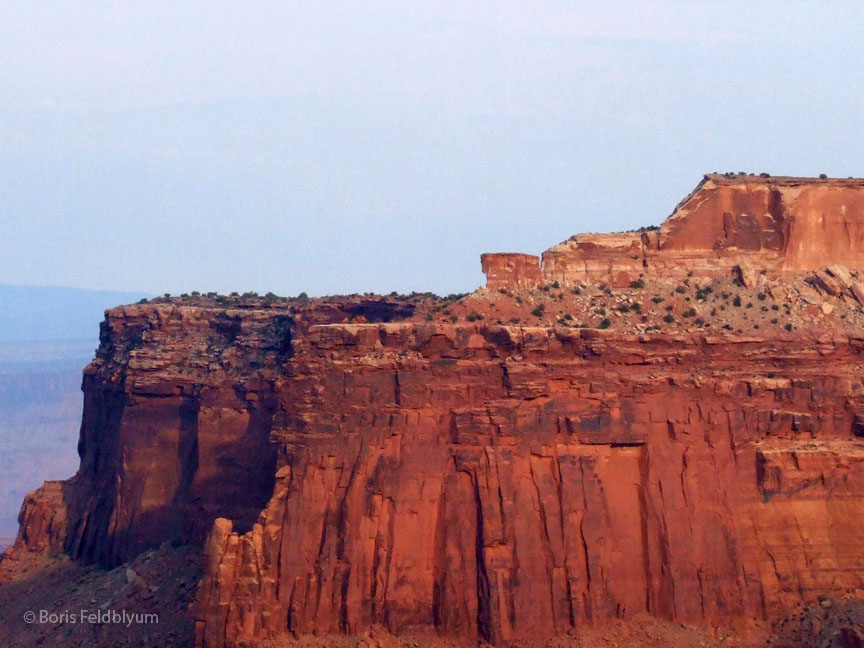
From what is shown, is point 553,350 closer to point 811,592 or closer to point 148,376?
point 811,592

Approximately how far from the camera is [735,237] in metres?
45.8

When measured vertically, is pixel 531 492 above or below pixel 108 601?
above

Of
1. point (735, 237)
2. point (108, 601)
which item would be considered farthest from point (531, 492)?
point (108, 601)

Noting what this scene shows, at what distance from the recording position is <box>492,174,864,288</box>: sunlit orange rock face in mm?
45156

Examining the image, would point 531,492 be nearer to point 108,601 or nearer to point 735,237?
point 735,237

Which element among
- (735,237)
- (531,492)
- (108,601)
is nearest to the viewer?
(531,492)

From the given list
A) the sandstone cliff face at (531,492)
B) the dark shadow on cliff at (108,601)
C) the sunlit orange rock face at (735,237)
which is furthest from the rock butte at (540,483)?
the dark shadow on cliff at (108,601)

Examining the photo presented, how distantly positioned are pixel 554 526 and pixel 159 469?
636 inches

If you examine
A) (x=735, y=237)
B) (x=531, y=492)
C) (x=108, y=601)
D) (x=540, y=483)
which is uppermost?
(x=735, y=237)

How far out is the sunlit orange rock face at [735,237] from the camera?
45156mm

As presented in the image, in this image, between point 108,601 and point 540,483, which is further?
point 108,601

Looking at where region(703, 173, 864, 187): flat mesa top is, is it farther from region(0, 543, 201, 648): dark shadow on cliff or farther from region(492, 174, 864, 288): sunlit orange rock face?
region(0, 543, 201, 648): dark shadow on cliff

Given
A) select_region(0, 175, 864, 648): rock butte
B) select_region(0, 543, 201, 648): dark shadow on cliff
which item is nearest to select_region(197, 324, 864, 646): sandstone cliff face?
select_region(0, 175, 864, 648): rock butte

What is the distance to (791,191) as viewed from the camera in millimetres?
46125
